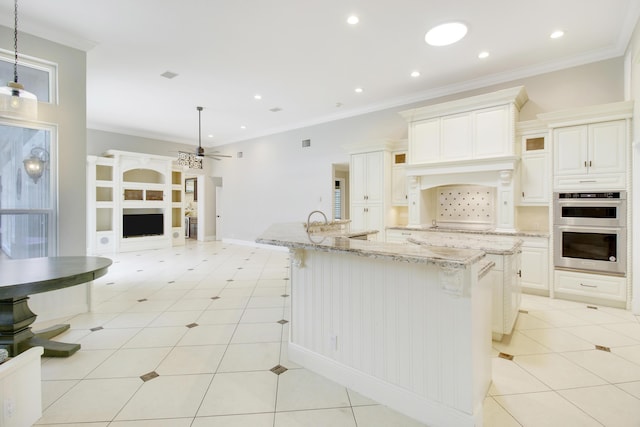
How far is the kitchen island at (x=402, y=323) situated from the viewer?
1.63 metres

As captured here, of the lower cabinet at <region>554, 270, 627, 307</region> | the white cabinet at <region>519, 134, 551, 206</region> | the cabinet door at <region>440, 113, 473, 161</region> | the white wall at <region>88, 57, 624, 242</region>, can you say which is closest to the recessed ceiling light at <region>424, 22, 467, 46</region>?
the cabinet door at <region>440, 113, 473, 161</region>

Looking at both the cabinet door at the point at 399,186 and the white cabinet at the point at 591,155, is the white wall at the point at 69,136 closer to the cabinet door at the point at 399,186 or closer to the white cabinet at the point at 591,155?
the cabinet door at the point at 399,186

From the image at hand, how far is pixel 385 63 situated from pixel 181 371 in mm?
4438

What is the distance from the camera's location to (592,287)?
3719 millimetres

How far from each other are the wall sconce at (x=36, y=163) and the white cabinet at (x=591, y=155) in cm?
625

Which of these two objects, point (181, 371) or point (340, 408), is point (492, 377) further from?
point (181, 371)

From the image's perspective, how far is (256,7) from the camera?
3092 mm

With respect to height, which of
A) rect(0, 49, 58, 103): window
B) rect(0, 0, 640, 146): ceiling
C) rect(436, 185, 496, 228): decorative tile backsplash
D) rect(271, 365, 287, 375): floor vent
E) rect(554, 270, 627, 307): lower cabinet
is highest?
rect(0, 0, 640, 146): ceiling

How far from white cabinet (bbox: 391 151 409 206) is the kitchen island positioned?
358 centimetres

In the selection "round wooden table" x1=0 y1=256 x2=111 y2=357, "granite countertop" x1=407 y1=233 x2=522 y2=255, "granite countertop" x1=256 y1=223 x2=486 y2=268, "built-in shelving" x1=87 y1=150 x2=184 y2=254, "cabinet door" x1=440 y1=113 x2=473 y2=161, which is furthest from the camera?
"built-in shelving" x1=87 y1=150 x2=184 y2=254

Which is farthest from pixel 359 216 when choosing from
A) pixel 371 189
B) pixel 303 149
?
pixel 303 149

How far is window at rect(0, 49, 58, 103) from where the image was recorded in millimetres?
3152

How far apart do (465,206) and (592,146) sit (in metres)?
1.80

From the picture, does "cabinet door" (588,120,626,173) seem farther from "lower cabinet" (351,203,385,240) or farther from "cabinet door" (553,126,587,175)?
"lower cabinet" (351,203,385,240)
